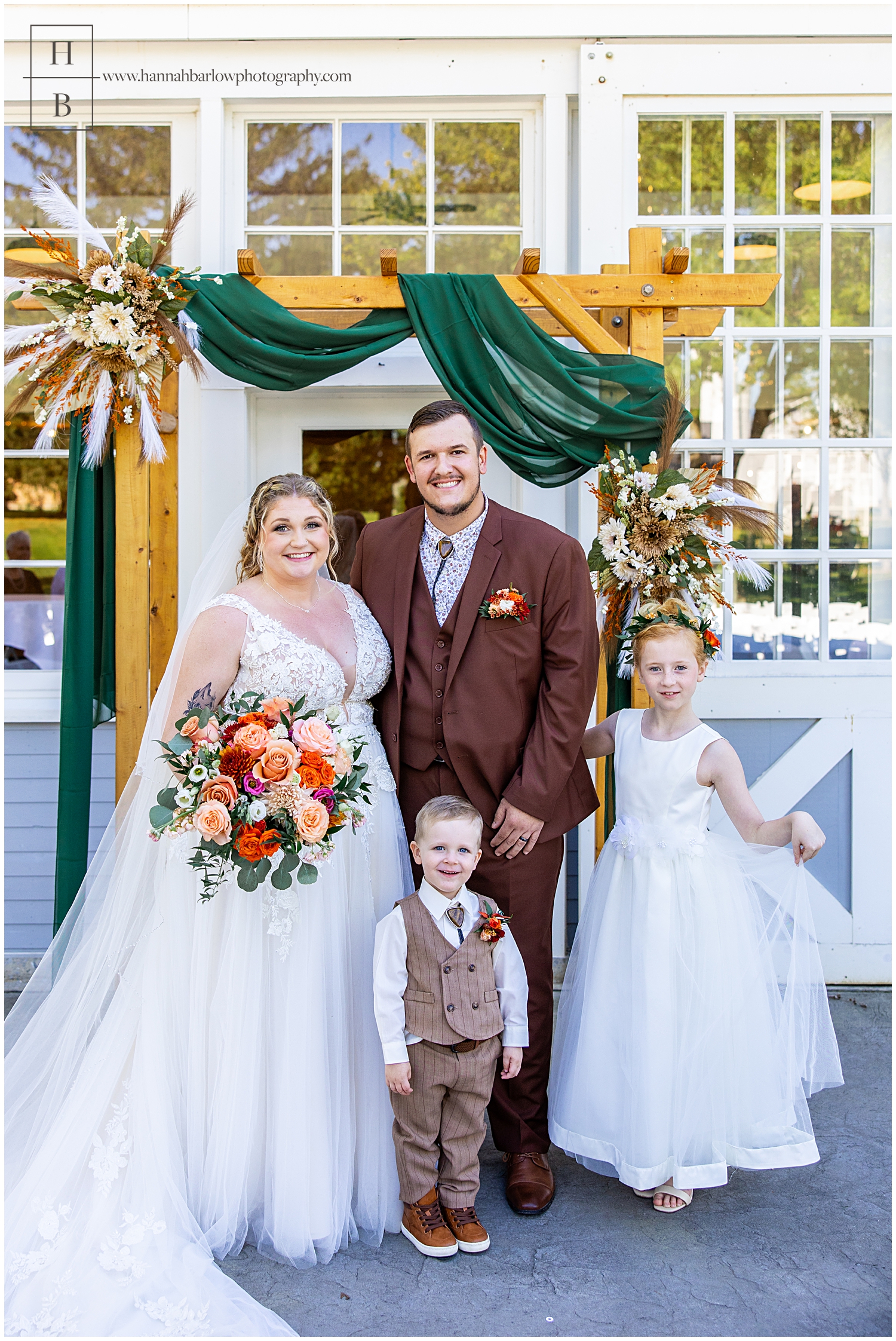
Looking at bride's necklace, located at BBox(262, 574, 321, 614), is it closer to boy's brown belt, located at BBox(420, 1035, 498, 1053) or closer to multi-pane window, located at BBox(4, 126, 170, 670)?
boy's brown belt, located at BBox(420, 1035, 498, 1053)

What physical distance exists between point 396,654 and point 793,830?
1298 millimetres

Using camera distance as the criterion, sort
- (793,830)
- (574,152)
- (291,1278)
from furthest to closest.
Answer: (574,152)
(793,830)
(291,1278)

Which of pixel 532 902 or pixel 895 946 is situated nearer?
pixel 532 902

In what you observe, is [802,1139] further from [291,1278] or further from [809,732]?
[809,732]

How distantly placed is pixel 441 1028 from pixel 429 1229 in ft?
1.83

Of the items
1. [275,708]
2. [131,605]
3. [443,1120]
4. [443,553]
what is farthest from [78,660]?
[443,1120]

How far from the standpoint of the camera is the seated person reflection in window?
4.75m

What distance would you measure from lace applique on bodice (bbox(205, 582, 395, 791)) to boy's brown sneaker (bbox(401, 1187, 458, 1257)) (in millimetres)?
1176

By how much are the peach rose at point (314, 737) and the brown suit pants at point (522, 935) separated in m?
0.53

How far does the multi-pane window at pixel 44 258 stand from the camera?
462 centimetres

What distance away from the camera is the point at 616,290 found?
375cm

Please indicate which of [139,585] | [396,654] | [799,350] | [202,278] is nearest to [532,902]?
[396,654]

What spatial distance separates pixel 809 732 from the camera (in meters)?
4.68

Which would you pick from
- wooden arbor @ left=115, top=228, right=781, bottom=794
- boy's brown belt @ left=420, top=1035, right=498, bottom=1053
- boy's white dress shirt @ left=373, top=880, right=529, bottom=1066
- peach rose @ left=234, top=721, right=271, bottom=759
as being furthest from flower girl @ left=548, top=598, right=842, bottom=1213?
wooden arbor @ left=115, top=228, right=781, bottom=794
